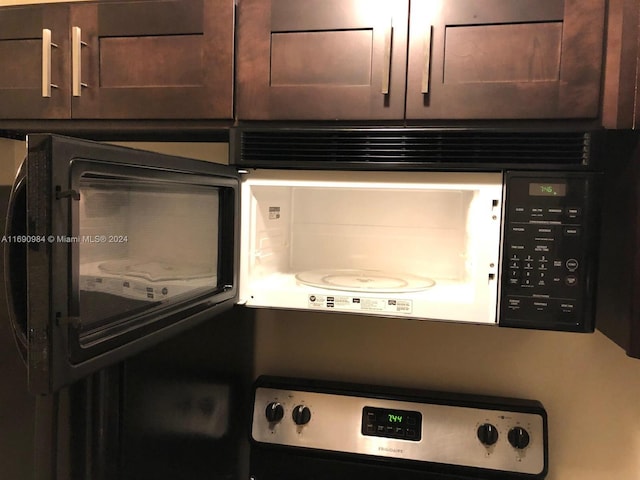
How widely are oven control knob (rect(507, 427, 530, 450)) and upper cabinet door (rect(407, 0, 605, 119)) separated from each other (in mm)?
673

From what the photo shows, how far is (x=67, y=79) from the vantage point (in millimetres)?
1064

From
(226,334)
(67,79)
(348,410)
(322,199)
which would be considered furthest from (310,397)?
(67,79)

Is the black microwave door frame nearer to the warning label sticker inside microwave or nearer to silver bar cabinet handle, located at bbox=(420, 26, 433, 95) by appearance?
the warning label sticker inside microwave

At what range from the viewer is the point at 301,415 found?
1.21 meters

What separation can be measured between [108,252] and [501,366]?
0.95 m

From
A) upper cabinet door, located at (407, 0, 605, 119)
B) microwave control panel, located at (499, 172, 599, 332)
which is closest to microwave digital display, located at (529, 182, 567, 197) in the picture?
microwave control panel, located at (499, 172, 599, 332)

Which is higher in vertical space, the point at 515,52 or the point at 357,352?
the point at 515,52

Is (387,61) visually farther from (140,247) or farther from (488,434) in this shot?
(488,434)

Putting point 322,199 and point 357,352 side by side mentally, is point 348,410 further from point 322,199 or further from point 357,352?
point 322,199

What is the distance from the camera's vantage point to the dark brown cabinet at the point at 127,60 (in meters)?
1.00

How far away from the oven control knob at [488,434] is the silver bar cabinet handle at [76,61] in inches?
43.7

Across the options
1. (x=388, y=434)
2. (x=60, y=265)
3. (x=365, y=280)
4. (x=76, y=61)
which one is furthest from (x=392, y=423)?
(x=76, y=61)

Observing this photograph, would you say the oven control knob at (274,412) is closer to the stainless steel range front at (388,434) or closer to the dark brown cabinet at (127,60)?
the stainless steel range front at (388,434)

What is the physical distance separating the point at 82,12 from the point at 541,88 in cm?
90
